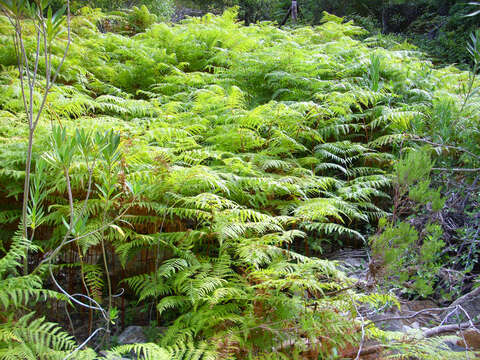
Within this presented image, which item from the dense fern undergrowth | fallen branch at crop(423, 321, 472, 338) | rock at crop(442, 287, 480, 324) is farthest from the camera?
rock at crop(442, 287, 480, 324)

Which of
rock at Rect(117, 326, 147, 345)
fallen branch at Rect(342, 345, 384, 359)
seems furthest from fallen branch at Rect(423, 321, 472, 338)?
rock at Rect(117, 326, 147, 345)

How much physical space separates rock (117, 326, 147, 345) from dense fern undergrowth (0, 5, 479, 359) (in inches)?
3.4

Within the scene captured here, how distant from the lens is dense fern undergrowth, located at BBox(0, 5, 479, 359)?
5.54ft

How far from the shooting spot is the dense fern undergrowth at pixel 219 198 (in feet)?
5.54

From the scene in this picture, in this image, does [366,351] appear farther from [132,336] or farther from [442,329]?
[132,336]

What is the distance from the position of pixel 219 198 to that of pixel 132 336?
94cm

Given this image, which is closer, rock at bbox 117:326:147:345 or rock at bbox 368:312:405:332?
rock at bbox 117:326:147:345

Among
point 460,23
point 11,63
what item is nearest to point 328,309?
point 11,63

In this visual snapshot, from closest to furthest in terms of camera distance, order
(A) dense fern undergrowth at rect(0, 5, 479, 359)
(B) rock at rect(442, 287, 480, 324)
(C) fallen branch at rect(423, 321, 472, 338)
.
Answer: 1. (A) dense fern undergrowth at rect(0, 5, 479, 359)
2. (C) fallen branch at rect(423, 321, 472, 338)
3. (B) rock at rect(442, 287, 480, 324)

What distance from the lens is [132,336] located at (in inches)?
78.2

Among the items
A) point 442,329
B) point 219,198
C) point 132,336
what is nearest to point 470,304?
point 442,329

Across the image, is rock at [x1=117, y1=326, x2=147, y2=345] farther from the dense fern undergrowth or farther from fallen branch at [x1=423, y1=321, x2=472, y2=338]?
fallen branch at [x1=423, y1=321, x2=472, y2=338]

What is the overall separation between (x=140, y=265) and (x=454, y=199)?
2.29m

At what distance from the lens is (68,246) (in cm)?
215
